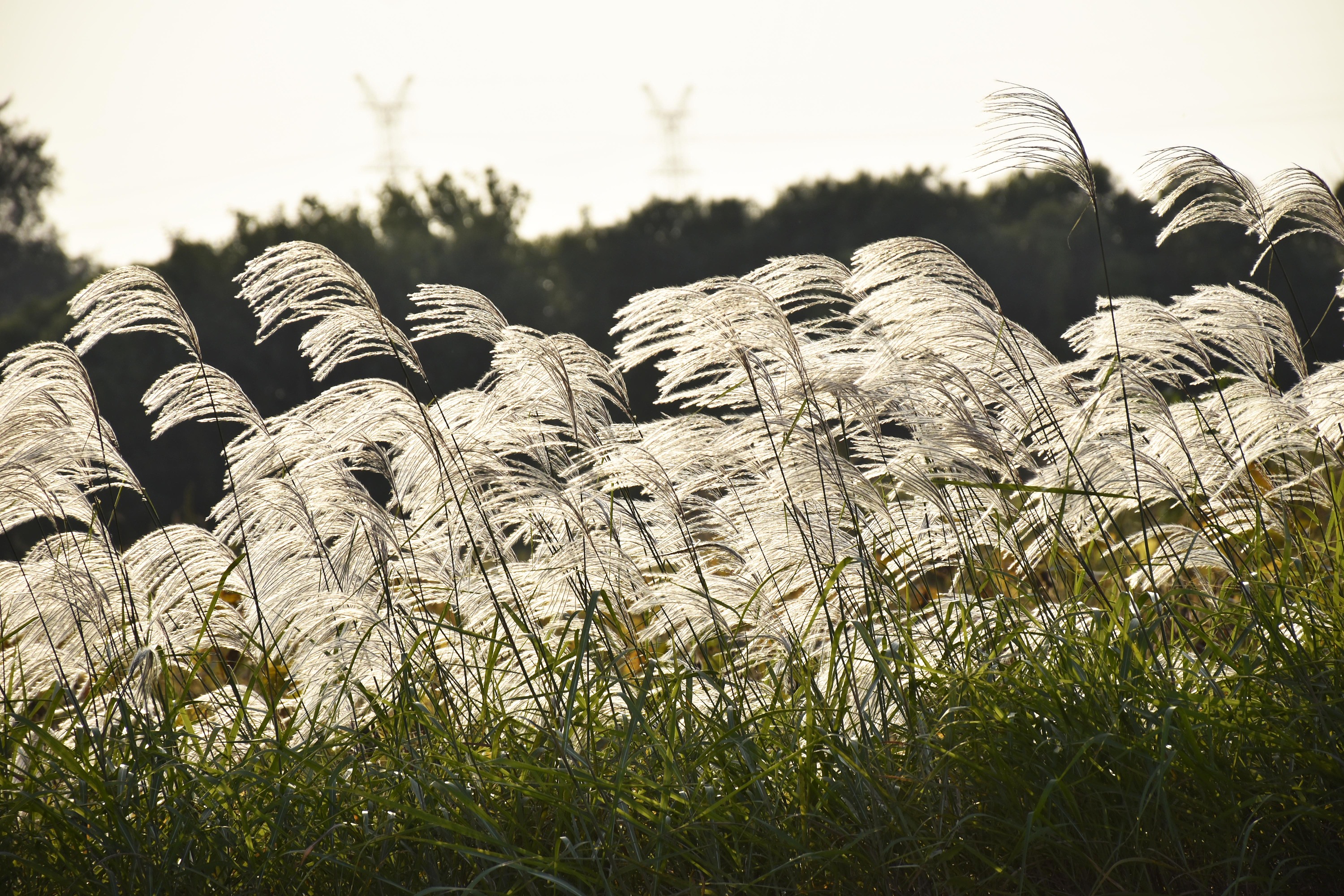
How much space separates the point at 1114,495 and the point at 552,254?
27876 mm

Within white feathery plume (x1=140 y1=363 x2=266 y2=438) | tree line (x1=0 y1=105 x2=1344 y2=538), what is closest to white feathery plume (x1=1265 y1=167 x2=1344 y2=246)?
white feathery plume (x1=140 y1=363 x2=266 y2=438)

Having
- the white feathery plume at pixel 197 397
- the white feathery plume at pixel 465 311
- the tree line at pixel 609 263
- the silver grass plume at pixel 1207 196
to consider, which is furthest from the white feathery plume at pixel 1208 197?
the tree line at pixel 609 263

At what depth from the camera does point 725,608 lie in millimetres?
3125

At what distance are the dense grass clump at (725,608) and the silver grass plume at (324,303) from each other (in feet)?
0.05

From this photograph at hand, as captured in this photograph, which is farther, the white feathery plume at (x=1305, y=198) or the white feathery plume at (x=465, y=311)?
the white feathery plume at (x=1305, y=198)

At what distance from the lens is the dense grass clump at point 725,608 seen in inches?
90.3

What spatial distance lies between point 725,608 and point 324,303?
156cm

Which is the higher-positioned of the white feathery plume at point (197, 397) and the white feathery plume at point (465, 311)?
the white feathery plume at point (465, 311)

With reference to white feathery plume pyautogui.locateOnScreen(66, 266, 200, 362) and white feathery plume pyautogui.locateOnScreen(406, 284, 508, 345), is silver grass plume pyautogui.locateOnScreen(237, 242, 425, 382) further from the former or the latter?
white feathery plume pyautogui.locateOnScreen(66, 266, 200, 362)

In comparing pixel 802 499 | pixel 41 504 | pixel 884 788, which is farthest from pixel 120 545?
pixel 884 788

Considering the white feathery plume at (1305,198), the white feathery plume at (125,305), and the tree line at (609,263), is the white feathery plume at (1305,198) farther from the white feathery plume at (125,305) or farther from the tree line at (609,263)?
the tree line at (609,263)

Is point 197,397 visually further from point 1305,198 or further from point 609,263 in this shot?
point 609,263

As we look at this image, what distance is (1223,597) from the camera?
285 centimetres

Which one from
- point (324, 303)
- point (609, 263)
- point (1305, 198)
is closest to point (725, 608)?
point (324, 303)
